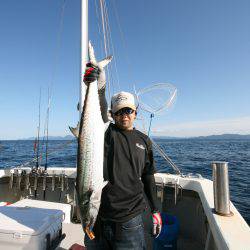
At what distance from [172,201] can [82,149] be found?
11.9ft

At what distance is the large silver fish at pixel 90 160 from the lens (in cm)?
208

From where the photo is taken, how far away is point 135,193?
230 centimetres

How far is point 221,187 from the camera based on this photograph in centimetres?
276

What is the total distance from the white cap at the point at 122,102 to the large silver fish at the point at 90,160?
0.58 feet

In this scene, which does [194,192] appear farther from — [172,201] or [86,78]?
[86,78]

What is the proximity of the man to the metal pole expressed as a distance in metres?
0.79

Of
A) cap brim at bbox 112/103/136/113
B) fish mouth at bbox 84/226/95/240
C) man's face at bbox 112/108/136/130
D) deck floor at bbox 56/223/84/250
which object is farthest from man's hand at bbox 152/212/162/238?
deck floor at bbox 56/223/84/250

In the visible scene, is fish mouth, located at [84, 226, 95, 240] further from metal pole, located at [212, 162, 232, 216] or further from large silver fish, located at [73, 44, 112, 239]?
metal pole, located at [212, 162, 232, 216]

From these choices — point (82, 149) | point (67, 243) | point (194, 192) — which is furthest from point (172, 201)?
A: point (82, 149)

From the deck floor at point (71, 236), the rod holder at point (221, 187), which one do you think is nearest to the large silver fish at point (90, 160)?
the rod holder at point (221, 187)

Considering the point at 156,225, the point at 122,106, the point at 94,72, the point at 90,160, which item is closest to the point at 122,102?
the point at 122,106

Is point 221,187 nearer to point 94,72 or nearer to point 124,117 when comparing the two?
point 124,117

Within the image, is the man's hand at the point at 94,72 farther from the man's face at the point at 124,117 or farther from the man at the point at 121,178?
the man's face at the point at 124,117

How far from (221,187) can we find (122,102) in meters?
→ 1.47
